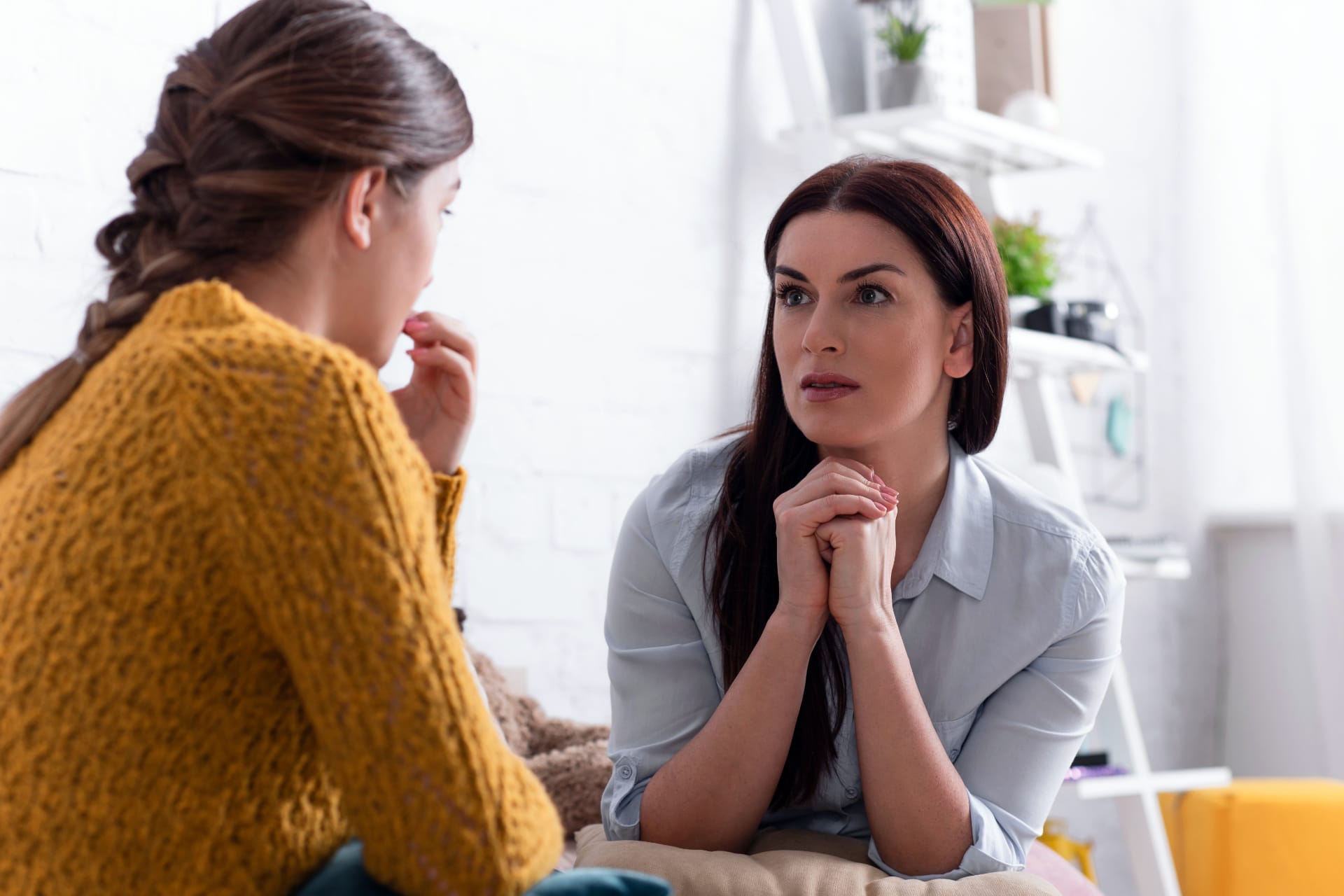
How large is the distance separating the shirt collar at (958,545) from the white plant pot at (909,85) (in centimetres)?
101

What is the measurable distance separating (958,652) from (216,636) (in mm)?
783

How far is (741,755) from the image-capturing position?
1149 mm

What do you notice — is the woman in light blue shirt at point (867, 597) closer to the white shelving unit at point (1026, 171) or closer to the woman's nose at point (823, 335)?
the woman's nose at point (823, 335)

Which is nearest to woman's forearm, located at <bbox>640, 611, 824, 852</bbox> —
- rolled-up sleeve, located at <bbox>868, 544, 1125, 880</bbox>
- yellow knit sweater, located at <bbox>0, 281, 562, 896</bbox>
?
rolled-up sleeve, located at <bbox>868, 544, 1125, 880</bbox>

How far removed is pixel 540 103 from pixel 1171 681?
202 cm

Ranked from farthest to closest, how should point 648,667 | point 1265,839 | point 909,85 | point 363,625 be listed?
point 909,85 → point 1265,839 → point 648,667 → point 363,625

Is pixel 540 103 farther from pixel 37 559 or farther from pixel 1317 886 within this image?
pixel 1317 886

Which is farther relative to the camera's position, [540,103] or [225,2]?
[540,103]

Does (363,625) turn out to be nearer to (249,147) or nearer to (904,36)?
(249,147)

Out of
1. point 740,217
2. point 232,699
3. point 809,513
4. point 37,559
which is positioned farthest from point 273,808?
point 740,217

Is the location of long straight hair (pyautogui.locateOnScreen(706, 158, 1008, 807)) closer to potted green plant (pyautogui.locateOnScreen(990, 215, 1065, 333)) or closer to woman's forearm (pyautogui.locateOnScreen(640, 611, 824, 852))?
woman's forearm (pyautogui.locateOnScreen(640, 611, 824, 852))

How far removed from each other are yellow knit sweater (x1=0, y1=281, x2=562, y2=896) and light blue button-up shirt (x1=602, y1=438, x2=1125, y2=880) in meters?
0.57

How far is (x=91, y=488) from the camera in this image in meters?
0.67

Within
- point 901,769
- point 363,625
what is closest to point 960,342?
point 901,769
